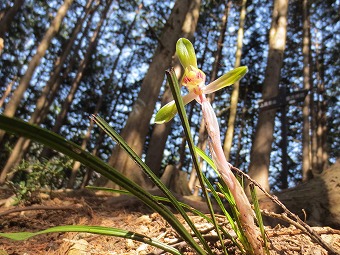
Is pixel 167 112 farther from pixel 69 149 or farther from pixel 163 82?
pixel 163 82

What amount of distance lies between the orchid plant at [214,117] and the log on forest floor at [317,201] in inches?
70.4

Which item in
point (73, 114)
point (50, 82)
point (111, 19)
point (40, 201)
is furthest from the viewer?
point (111, 19)

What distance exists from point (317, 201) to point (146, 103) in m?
2.97

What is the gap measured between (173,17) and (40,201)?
4363 millimetres

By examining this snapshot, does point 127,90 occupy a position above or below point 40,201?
above

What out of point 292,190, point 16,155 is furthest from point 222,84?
point 16,155

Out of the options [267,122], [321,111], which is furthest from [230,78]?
[321,111]

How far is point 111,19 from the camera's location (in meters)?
17.7

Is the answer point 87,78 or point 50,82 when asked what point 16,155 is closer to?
point 50,82

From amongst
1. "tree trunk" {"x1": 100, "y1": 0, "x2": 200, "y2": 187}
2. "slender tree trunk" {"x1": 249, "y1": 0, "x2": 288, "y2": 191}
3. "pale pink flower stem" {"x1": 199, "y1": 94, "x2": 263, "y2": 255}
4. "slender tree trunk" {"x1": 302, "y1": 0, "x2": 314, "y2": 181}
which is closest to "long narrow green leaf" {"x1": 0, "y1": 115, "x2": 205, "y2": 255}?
"pale pink flower stem" {"x1": 199, "y1": 94, "x2": 263, "y2": 255}

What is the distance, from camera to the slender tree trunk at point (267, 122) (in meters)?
4.54

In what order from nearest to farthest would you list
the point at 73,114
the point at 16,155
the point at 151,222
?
the point at 151,222, the point at 16,155, the point at 73,114

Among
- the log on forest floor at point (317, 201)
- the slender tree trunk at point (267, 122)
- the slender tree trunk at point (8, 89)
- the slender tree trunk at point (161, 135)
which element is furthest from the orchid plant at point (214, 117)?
the slender tree trunk at point (8, 89)

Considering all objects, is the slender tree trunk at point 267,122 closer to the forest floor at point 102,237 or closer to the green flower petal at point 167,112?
the forest floor at point 102,237
